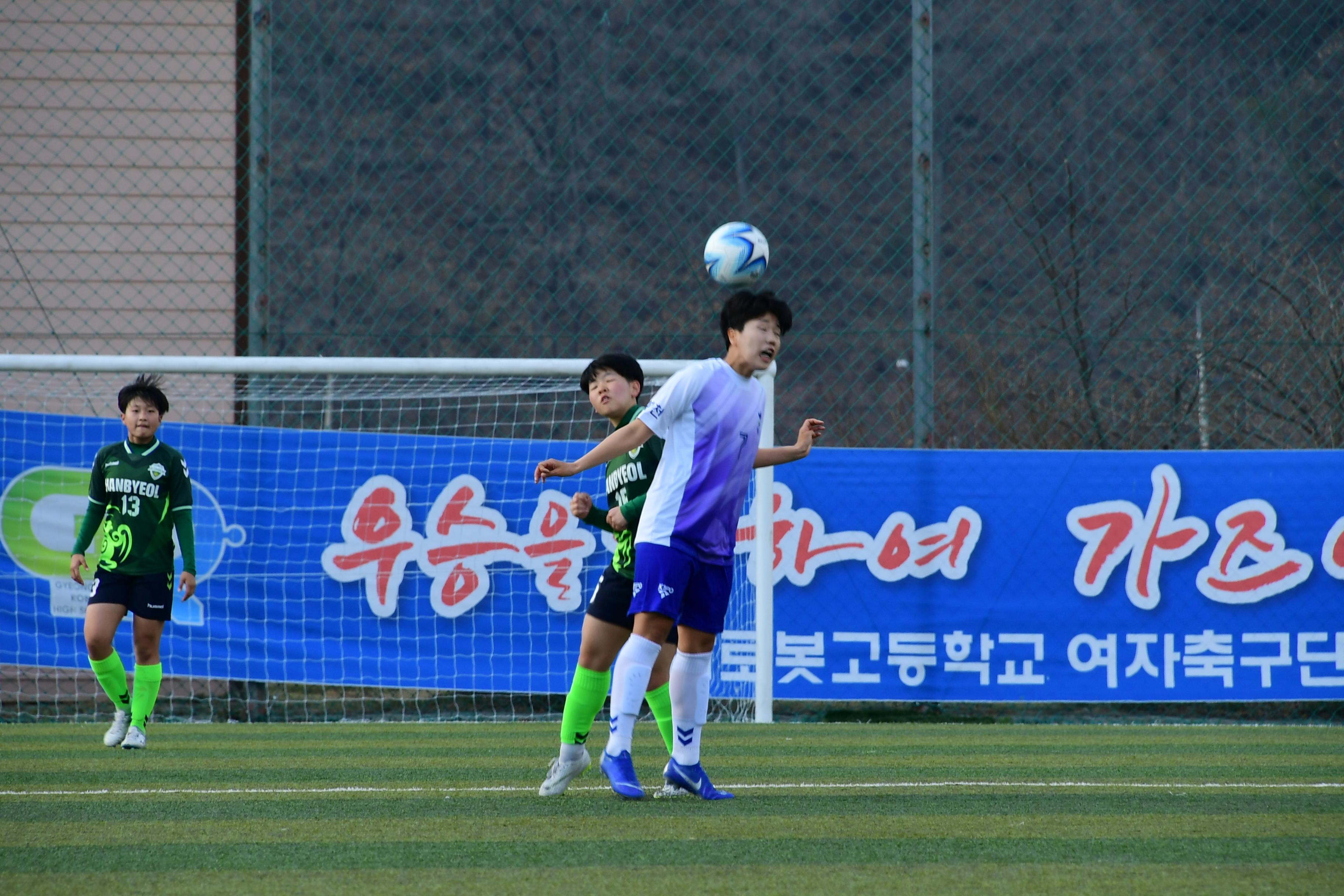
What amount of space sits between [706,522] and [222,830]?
5.68ft

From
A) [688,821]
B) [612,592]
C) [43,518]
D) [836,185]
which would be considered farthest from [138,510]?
[836,185]

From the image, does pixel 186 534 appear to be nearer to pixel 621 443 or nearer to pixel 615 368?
pixel 615 368

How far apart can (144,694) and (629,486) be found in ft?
10.0

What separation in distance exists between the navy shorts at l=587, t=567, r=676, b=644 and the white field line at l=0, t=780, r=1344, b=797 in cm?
59

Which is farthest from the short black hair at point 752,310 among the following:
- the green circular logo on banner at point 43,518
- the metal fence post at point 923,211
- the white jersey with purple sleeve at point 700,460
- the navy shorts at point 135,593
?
the green circular logo on banner at point 43,518

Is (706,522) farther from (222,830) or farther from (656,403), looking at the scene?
(222,830)

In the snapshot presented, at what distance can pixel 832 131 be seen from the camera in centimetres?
1658

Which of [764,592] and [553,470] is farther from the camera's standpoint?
[764,592]

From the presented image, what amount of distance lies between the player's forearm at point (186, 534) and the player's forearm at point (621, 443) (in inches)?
129

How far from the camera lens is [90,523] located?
702cm

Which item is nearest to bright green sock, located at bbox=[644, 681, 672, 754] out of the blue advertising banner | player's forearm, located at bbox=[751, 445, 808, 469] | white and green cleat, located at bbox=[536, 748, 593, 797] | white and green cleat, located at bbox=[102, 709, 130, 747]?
white and green cleat, located at bbox=[536, 748, 593, 797]

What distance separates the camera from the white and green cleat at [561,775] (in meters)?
4.69

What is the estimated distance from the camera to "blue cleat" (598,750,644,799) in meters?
4.54

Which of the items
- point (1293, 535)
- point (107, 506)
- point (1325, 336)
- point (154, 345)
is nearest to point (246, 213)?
point (154, 345)
